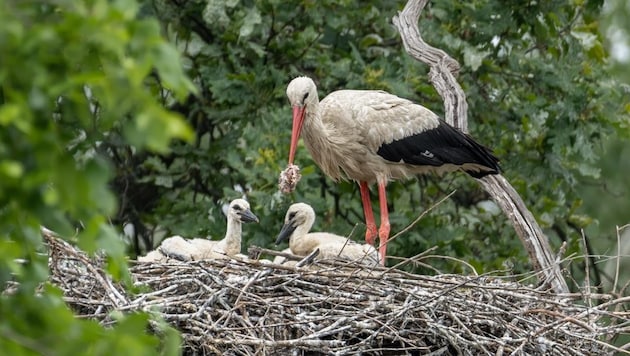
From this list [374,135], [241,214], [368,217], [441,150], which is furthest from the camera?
[368,217]

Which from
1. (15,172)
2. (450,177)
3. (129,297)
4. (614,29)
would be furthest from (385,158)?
(614,29)

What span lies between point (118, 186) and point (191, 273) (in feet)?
16.7

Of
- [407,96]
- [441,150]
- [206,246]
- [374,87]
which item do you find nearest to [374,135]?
[441,150]

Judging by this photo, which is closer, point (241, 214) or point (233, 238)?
point (233, 238)

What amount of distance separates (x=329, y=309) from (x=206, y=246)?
1.74m

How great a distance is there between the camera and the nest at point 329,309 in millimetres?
6324

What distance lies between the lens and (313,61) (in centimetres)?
1150

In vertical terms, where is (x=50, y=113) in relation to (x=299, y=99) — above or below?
above

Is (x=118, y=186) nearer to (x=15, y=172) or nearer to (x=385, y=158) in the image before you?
(x=385, y=158)

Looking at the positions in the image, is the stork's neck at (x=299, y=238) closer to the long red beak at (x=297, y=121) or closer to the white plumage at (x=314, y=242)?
the white plumage at (x=314, y=242)

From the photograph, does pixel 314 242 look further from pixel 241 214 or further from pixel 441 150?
pixel 441 150

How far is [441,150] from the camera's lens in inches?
365

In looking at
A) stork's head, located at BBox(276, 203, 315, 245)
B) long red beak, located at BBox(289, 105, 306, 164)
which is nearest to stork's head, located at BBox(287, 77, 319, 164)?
long red beak, located at BBox(289, 105, 306, 164)

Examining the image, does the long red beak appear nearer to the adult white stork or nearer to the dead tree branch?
the adult white stork
